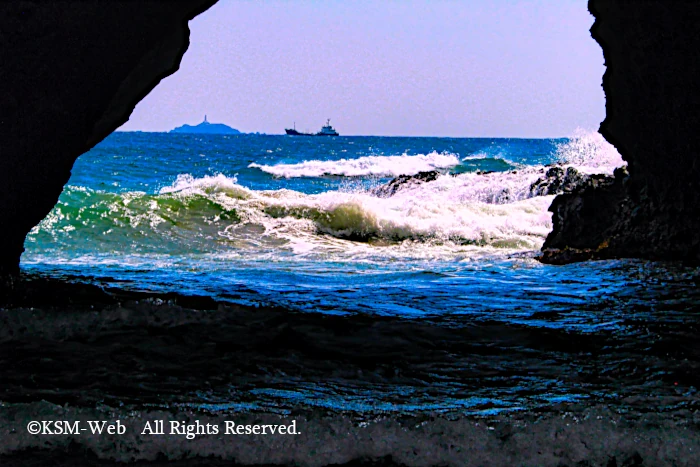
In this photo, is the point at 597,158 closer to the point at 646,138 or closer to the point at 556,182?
the point at 556,182

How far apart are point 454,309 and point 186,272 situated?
399 cm

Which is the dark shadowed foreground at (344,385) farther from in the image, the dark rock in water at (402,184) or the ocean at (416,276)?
the dark rock in water at (402,184)

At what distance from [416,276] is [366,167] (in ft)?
119

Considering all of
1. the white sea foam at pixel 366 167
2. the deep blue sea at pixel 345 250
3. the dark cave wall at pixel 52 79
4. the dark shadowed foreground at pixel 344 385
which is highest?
the white sea foam at pixel 366 167

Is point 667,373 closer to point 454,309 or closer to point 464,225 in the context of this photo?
point 454,309

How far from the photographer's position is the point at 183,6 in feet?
23.1

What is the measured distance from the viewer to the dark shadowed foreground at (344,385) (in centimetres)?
348

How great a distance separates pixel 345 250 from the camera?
13.4 metres

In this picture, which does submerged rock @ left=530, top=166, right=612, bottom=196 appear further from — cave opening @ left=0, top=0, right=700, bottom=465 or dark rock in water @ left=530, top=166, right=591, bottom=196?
cave opening @ left=0, top=0, right=700, bottom=465

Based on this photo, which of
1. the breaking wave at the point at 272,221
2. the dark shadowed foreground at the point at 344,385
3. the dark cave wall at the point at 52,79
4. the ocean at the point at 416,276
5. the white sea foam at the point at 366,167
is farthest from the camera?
the white sea foam at the point at 366,167

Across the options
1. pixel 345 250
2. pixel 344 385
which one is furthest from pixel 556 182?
pixel 344 385

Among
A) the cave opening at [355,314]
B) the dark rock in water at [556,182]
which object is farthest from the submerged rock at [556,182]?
the cave opening at [355,314]

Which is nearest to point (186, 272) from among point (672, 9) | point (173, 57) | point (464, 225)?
point (173, 57)

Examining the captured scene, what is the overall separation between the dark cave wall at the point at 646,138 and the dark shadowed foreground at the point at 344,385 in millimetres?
2694
